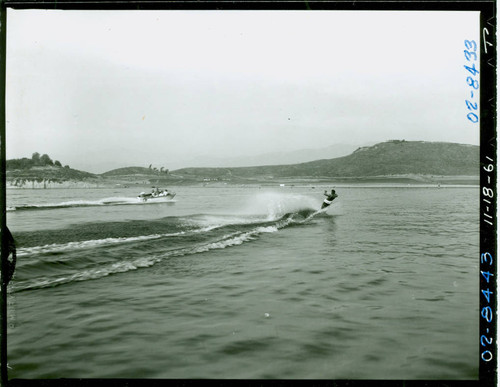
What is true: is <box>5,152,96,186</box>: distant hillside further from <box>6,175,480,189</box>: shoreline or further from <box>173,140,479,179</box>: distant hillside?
<box>173,140,479,179</box>: distant hillside

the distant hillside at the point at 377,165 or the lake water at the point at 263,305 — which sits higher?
the distant hillside at the point at 377,165

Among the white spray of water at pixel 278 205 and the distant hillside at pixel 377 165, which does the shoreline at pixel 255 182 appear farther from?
the white spray of water at pixel 278 205

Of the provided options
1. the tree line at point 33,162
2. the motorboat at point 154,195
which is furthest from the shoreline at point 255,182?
the motorboat at point 154,195

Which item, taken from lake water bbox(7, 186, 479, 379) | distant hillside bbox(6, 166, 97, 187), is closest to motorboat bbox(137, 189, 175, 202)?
lake water bbox(7, 186, 479, 379)

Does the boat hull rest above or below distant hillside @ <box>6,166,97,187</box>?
below

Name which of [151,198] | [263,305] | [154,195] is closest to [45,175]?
[263,305]

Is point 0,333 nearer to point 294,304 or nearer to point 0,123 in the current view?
point 0,123

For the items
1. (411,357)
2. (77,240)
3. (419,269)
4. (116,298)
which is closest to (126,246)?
(77,240)
